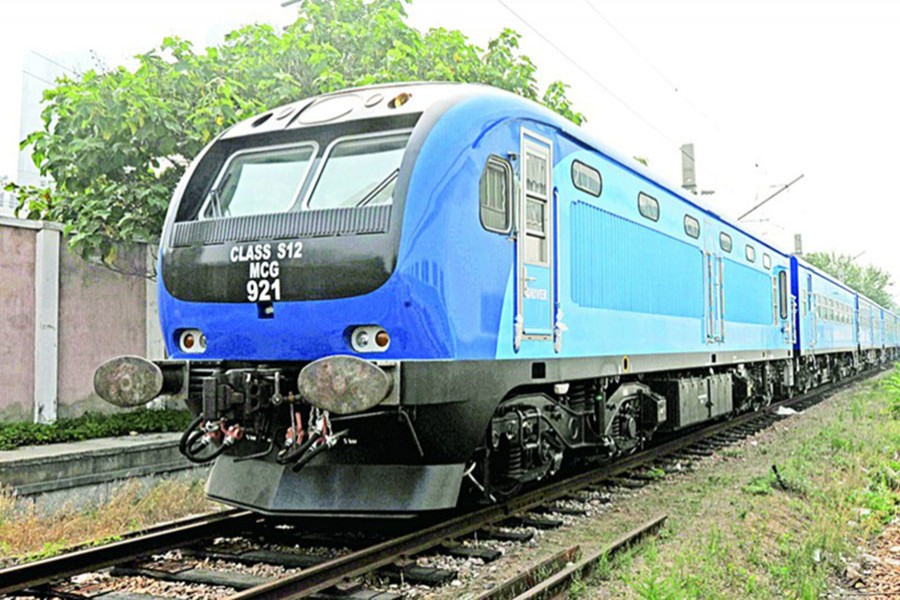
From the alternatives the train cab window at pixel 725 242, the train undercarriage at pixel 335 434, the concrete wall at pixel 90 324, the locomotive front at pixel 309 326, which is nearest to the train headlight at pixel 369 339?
the locomotive front at pixel 309 326

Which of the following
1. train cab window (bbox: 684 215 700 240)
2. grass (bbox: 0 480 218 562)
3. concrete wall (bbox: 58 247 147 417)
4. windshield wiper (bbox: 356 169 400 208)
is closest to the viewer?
windshield wiper (bbox: 356 169 400 208)

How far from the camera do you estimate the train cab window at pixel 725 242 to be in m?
12.8

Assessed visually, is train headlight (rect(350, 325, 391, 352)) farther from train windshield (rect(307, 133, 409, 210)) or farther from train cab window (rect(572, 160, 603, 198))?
train cab window (rect(572, 160, 603, 198))

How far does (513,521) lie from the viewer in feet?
22.8

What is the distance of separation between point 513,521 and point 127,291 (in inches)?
305

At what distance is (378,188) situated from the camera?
19.4 ft

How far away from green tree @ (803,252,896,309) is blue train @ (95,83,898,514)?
74.5 metres

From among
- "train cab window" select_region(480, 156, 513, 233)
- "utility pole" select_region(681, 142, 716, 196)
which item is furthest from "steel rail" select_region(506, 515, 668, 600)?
"utility pole" select_region(681, 142, 716, 196)

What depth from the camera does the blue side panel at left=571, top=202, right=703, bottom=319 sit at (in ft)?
25.5

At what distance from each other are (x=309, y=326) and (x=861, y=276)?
293 ft

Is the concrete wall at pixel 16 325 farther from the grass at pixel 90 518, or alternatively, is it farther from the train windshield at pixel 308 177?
the train windshield at pixel 308 177

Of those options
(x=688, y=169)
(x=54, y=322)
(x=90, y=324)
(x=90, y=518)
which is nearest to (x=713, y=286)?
(x=90, y=518)

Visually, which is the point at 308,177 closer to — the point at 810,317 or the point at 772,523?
the point at 772,523

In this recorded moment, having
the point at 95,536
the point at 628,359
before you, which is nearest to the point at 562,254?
the point at 628,359
